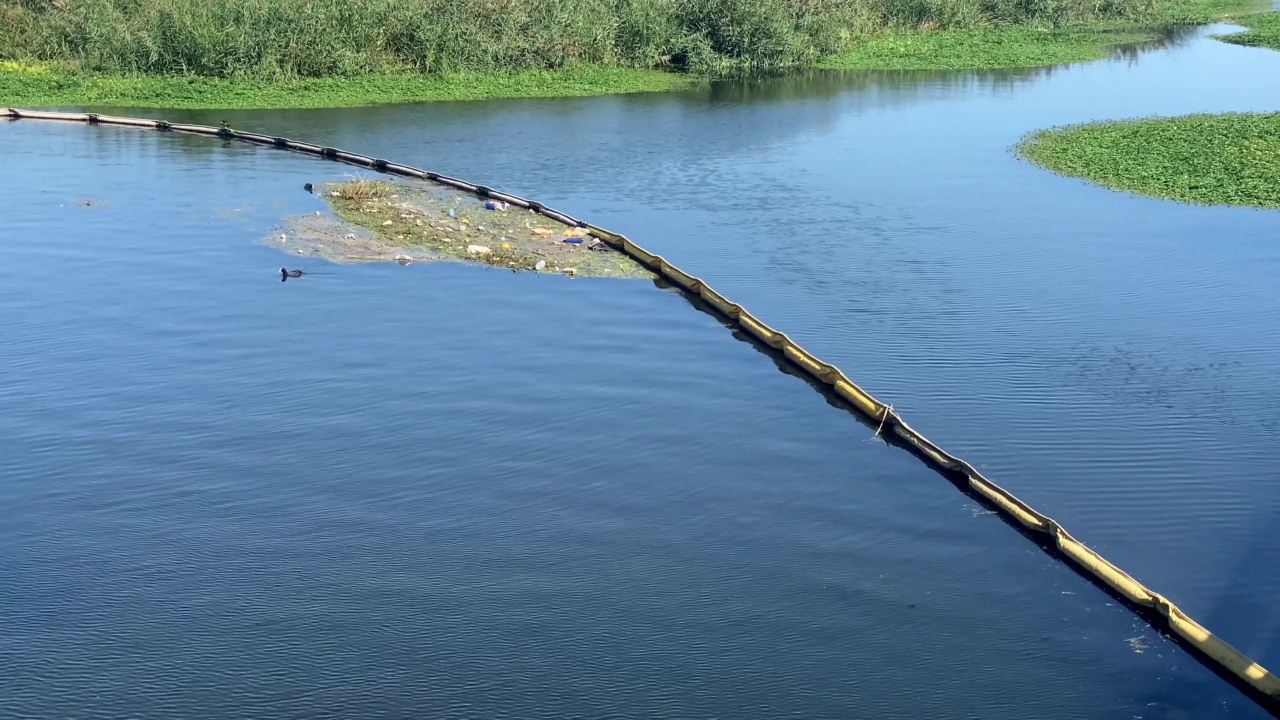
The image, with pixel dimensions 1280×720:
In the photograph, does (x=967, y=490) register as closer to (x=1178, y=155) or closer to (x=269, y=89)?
(x=1178, y=155)

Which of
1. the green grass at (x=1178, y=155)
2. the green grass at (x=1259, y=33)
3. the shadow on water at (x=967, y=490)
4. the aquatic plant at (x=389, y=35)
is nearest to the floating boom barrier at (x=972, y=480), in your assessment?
the shadow on water at (x=967, y=490)

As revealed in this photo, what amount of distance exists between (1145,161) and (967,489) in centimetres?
1280

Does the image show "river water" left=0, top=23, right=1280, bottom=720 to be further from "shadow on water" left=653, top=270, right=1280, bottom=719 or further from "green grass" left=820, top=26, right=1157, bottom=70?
"green grass" left=820, top=26, right=1157, bottom=70

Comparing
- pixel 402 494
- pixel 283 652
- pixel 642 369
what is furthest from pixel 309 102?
pixel 283 652

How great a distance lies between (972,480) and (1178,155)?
1339 centimetres

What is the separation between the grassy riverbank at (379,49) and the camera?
84.3 feet

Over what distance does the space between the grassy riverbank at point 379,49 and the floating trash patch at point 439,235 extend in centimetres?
838

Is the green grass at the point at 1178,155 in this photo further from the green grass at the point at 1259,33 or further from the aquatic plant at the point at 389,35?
the green grass at the point at 1259,33

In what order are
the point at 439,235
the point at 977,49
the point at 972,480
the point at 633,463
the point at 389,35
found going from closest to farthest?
the point at 972,480, the point at 633,463, the point at 439,235, the point at 389,35, the point at 977,49

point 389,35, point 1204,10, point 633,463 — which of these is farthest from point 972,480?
point 1204,10

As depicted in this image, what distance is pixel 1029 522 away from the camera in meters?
8.88

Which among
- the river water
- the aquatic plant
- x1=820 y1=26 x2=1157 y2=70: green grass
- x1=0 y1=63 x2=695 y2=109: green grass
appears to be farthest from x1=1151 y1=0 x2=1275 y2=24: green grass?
the river water

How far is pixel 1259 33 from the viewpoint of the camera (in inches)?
1547

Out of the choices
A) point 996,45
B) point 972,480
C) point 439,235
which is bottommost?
point 972,480
